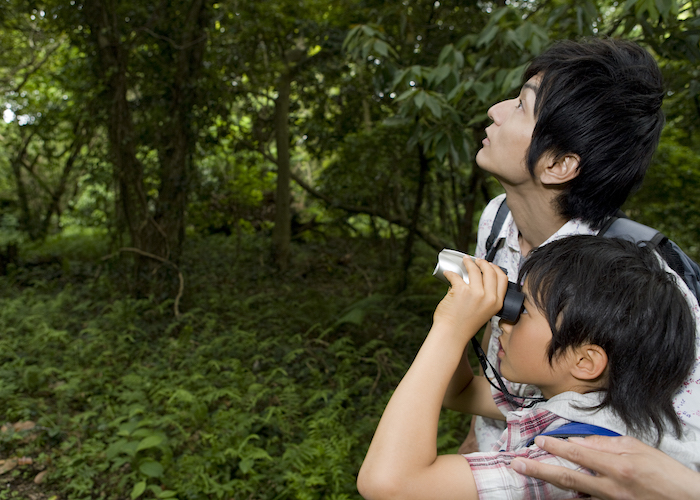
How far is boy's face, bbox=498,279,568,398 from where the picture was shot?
39.4 inches

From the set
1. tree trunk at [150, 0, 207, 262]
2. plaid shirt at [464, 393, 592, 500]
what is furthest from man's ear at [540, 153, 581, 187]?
tree trunk at [150, 0, 207, 262]

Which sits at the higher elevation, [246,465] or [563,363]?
[563,363]

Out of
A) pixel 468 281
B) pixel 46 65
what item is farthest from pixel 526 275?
pixel 46 65

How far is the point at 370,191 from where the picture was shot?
6.88 meters

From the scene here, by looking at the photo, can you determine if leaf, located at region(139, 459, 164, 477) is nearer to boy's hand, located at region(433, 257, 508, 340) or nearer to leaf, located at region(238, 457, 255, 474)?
leaf, located at region(238, 457, 255, 474)

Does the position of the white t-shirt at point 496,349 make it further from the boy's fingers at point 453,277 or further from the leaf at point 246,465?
the leaf at point 246,465

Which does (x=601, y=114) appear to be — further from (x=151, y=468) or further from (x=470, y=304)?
(x=151, y=468)

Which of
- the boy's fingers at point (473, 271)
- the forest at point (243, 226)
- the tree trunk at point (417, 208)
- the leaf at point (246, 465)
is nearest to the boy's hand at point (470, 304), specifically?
the boy's fingers at point (473, 271)

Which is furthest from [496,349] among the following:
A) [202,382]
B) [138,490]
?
[202,382]

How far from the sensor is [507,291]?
101 centimetres

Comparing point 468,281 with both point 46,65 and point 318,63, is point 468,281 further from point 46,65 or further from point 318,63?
point 46,65

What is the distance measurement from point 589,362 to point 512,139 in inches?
23.7

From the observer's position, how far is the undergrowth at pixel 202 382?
2.84 metres

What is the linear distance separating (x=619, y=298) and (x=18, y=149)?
9.56 metres
